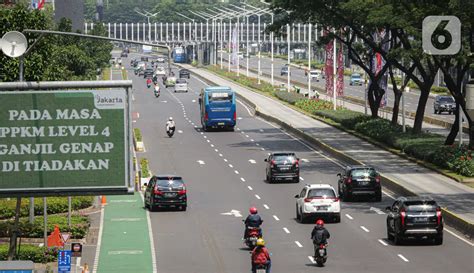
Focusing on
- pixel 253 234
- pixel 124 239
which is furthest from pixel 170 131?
pixel 253 234

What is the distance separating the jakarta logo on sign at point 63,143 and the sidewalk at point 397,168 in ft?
73.0

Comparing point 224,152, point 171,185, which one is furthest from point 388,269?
point 224,152

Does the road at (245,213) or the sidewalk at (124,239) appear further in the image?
the sidewalk at (124,239)

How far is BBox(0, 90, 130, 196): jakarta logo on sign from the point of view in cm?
3503

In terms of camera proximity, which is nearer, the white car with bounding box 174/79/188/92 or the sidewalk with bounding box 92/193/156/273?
the sidewalk with bounding box 92/193/156/273

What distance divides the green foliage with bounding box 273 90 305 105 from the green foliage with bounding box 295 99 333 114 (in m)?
2.92

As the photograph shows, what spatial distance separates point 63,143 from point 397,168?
43.5 metres

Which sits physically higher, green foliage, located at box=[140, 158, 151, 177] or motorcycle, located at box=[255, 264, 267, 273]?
motorcycle, located at box=[255, 264, 267, 273]

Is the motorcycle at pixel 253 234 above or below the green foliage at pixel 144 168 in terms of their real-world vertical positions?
above

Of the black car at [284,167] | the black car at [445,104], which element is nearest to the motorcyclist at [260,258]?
the black car at [284,167]

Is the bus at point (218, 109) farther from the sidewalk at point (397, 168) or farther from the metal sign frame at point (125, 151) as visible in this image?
the metal sign frame at point (125, 151)

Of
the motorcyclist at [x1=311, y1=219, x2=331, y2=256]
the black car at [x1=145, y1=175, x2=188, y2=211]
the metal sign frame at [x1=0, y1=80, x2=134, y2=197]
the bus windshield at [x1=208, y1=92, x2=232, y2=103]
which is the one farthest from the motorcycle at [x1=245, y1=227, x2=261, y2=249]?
the bus windshield at [x1=208, y1=92, x2=232, y2=103]

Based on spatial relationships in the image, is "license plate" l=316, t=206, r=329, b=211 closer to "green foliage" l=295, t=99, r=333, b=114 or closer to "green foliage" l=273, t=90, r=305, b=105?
"green foliage" l=295, t=99, r=333, b=114

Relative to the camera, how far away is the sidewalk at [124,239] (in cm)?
4703
